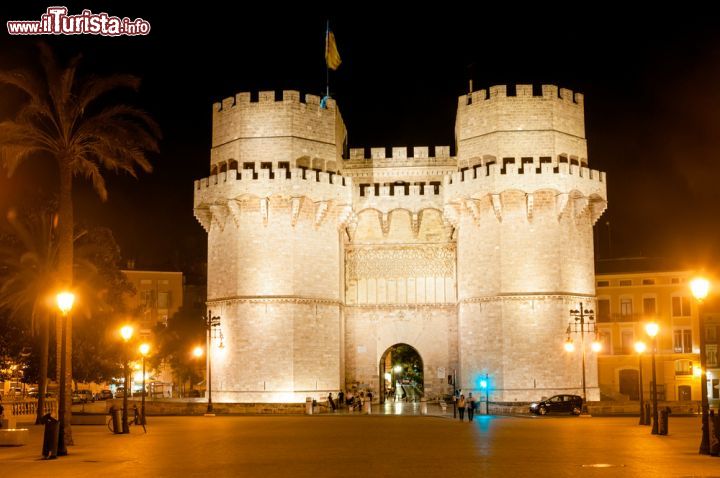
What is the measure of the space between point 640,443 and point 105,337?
3310 cm

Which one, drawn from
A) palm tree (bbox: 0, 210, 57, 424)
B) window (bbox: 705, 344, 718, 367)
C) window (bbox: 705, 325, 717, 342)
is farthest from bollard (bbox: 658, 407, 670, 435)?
window (bbox: 705, 325, 717, 342)

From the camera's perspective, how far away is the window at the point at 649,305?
197 feet

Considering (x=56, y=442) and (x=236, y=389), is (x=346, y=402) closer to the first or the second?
(x=236, y=389)

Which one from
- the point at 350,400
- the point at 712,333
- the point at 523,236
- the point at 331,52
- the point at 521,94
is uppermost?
the point at 331,52

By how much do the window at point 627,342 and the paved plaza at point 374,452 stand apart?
29083 mm

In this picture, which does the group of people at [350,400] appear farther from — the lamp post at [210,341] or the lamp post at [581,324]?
the lamp post at [581,324]

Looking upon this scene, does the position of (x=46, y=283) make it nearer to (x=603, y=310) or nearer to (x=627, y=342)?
(x=603, y=310)

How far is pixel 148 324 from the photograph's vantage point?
67.8 m

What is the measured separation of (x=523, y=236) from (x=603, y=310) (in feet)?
70.7

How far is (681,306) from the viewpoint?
196 feet

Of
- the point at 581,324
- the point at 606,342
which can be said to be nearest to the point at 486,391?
the point at 581,324

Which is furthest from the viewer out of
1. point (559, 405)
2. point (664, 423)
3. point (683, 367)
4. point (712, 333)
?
point (712, 333)

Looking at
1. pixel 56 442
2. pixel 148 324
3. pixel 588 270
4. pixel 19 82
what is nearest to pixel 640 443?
pixel 56 442

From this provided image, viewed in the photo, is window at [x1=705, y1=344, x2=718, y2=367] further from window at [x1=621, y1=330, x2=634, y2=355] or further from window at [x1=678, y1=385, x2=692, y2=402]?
window at [x1=621, y1=330, x2=634, y2=355]
